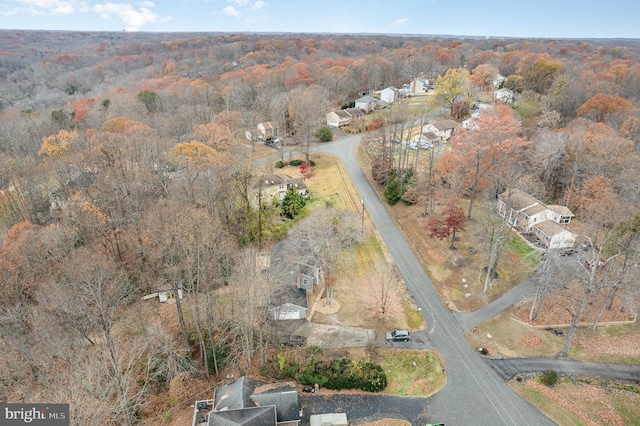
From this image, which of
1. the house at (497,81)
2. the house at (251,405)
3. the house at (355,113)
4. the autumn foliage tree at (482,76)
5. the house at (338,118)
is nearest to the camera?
the house at (251,405)

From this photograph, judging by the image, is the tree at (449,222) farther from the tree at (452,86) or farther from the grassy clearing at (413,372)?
the tree at (452,86)

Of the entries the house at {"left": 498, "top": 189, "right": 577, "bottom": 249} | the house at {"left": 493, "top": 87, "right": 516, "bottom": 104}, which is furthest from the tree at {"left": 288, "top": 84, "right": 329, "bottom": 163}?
the house at {"left": 493, "top": 87, "right": 516, "bottom": 104}

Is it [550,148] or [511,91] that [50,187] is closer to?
[550,148]

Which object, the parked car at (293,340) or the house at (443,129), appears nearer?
the parked car at (293,340)

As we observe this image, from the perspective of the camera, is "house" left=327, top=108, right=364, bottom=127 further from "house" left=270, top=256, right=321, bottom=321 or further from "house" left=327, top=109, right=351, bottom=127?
"house" left=270, top=256, right=321, bottom=321

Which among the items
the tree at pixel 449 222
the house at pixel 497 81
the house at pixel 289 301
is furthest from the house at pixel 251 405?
the house at pixel 497 81

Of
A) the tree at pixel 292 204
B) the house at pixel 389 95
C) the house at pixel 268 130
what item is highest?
the house at pixel 389 95

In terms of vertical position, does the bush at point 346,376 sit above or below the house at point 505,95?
below
